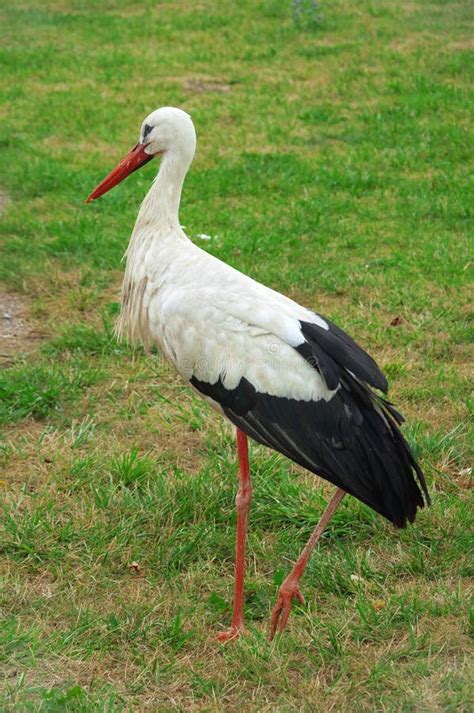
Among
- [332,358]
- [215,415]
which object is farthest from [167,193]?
[215,415]

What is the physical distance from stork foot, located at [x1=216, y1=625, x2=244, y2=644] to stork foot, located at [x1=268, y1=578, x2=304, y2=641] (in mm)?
98

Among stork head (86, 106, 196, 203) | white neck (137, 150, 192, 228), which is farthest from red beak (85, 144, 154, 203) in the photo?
white neck (137, 150, 192, 228)

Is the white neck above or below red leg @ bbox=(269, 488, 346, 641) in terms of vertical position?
above

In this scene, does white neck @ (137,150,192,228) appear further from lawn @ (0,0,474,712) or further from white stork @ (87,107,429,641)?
lawn @ (0,0,474,712)

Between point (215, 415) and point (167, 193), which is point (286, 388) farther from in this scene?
point (215, 415)

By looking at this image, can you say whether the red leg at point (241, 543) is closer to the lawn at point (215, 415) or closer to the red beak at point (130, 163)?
the lawn at point (215, 415)

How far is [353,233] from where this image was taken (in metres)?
6.68

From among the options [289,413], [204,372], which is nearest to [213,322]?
[204,372]

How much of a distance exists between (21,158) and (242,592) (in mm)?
5387

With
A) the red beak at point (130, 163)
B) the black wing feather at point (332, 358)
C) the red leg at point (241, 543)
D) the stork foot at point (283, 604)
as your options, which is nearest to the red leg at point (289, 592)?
the stork foot at point (283, 604)

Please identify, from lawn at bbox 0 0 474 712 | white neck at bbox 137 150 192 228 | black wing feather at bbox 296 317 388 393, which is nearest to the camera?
lawn at bbox 0 0 474 712

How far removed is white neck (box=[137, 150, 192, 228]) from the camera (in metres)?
3.93

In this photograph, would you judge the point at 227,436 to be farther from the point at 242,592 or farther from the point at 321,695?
the point at 321,695

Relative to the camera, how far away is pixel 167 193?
395 centimetres
